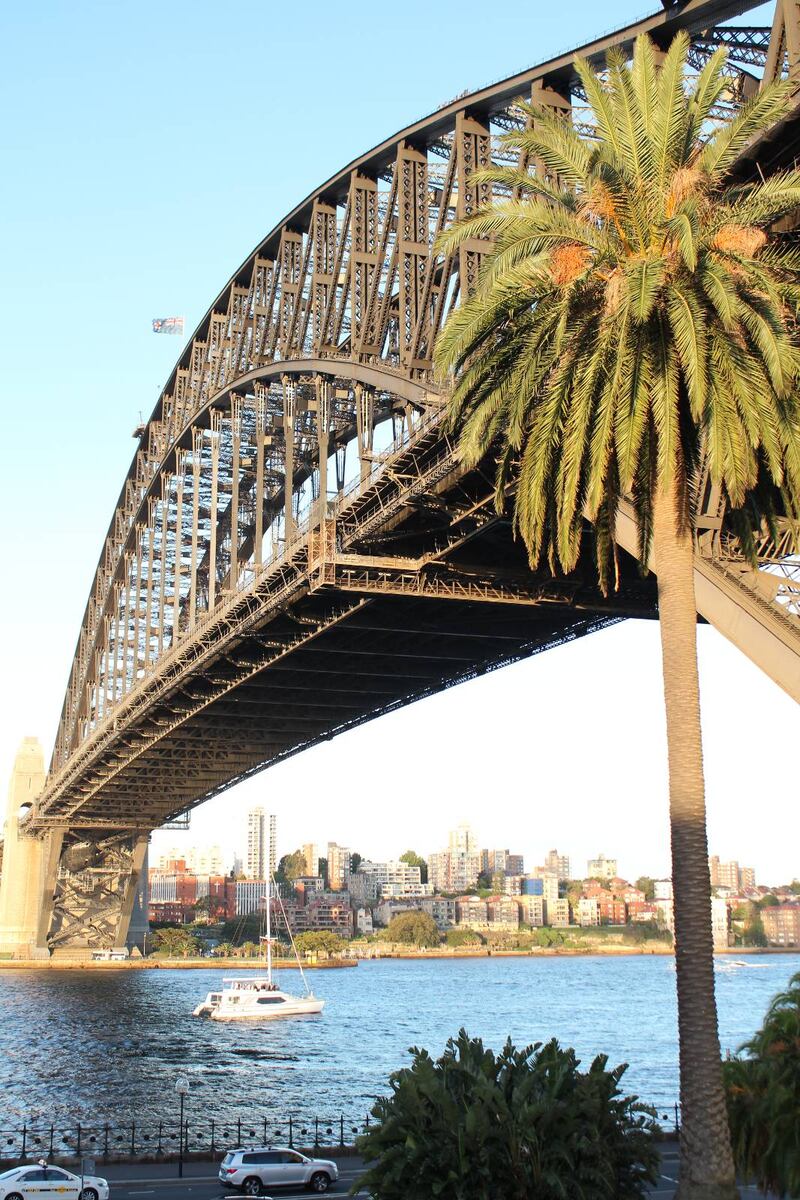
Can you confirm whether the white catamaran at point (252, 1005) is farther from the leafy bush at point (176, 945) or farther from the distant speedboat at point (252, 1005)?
the leafy bush at point (176, 945)

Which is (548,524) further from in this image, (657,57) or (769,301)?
(657,57)

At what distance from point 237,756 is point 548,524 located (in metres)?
78.9

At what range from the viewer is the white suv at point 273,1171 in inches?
1180

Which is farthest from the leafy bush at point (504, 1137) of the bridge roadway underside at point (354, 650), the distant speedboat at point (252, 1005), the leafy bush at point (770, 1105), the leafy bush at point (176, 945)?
the leafy bush at point (176, 945)

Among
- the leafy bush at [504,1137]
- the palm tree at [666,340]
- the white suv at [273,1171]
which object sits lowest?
the white suv at [273,1171]

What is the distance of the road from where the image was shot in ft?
96.9

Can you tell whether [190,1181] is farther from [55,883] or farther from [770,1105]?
[55,883]

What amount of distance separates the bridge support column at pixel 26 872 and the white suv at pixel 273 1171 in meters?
97.2

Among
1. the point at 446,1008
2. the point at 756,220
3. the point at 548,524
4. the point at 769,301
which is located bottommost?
the point at 446,1008

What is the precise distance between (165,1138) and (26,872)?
3441 inches

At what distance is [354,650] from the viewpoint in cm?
6172

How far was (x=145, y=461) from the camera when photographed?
97812 millimetres

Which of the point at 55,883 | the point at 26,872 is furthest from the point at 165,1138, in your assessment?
the point at 55,883

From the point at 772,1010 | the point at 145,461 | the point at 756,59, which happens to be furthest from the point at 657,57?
the point at 145,461
